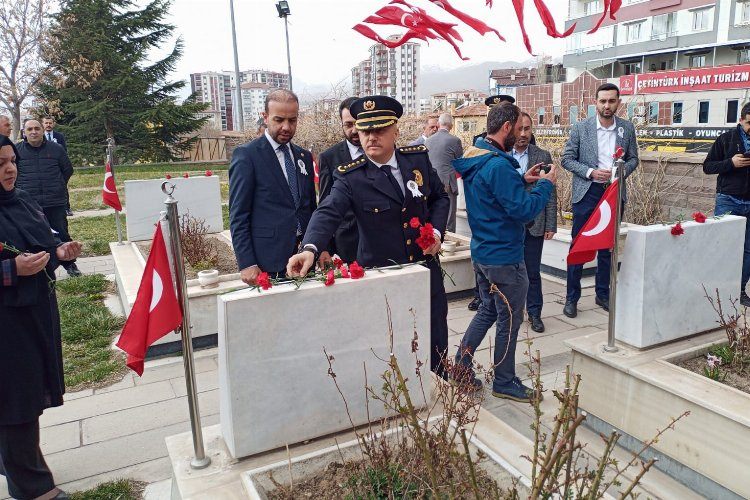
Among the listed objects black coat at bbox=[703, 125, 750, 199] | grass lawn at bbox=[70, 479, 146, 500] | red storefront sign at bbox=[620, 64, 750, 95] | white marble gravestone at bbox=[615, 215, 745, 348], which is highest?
red storefront sign at bbox=[620, 64, 750, 95]

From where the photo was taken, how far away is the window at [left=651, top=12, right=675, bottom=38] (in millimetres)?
44281

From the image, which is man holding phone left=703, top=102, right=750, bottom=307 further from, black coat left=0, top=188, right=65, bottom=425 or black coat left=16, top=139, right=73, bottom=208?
black coat left=16, top=139, right=73, bottom=208

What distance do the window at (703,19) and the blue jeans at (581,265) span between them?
143ft

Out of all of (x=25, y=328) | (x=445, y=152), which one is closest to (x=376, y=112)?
(x=25, y=328)

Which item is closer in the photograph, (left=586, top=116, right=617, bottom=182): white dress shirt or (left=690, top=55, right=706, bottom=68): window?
(left=586, top=116, right=617, bottom=182): white dress shirt

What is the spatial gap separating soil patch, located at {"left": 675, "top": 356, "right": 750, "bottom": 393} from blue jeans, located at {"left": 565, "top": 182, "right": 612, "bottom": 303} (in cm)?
186

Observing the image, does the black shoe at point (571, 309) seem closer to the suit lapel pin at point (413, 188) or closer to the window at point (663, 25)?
the suit lapel pin at point (413, 188)

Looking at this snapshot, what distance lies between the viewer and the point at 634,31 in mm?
47688

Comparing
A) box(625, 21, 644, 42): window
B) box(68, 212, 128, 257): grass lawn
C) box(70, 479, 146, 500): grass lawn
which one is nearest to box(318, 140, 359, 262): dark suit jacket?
box(70, 479, 146, 500): grass lawn

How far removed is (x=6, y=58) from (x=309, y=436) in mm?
25597

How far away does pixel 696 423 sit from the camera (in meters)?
2.82

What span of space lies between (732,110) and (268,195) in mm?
38478

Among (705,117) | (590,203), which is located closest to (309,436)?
(590,203)

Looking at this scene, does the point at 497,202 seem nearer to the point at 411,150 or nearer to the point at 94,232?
the point at 411,150
